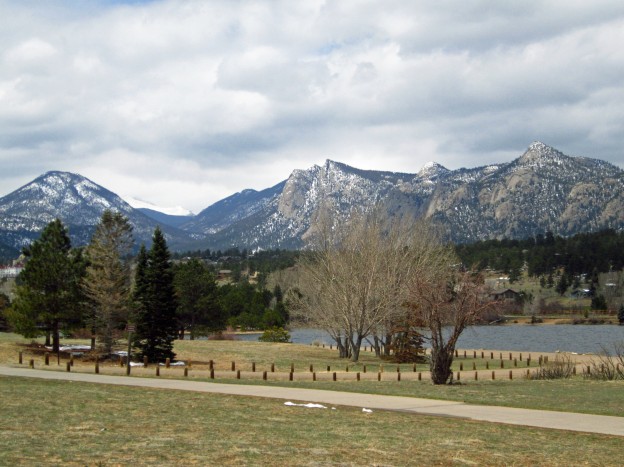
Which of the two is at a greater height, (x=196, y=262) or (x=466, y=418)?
(x=196, y=262)

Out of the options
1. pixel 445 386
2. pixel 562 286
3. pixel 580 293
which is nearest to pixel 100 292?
pixel 445 386

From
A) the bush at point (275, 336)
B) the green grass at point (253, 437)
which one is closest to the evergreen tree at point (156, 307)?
the bush at point (275, 336)

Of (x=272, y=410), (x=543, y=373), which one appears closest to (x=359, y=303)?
(x=543, y=373)

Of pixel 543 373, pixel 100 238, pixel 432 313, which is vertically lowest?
pixel 543 373

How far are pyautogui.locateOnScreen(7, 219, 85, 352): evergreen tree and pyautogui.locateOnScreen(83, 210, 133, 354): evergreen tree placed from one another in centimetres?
142

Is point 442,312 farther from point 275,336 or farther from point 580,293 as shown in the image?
point 580,293

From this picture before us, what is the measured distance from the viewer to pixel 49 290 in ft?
185

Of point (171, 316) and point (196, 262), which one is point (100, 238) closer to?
point (171, 316)

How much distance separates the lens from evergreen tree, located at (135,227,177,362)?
2114 inches

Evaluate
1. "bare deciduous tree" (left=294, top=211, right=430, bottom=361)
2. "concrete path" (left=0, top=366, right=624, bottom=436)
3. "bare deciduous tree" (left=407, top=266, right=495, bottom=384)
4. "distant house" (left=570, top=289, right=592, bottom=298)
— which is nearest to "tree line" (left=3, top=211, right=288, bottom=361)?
"bare deciduous tree" (left=294, top=211, right=430, bottom=361)

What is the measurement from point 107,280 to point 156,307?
4.32 metres

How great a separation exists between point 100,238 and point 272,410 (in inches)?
1637

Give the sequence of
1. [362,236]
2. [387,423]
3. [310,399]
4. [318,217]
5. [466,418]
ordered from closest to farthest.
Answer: [387,423] → [466,418] → [310,399] → [362,236] → [318,217]

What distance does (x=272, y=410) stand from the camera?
67.0ft
